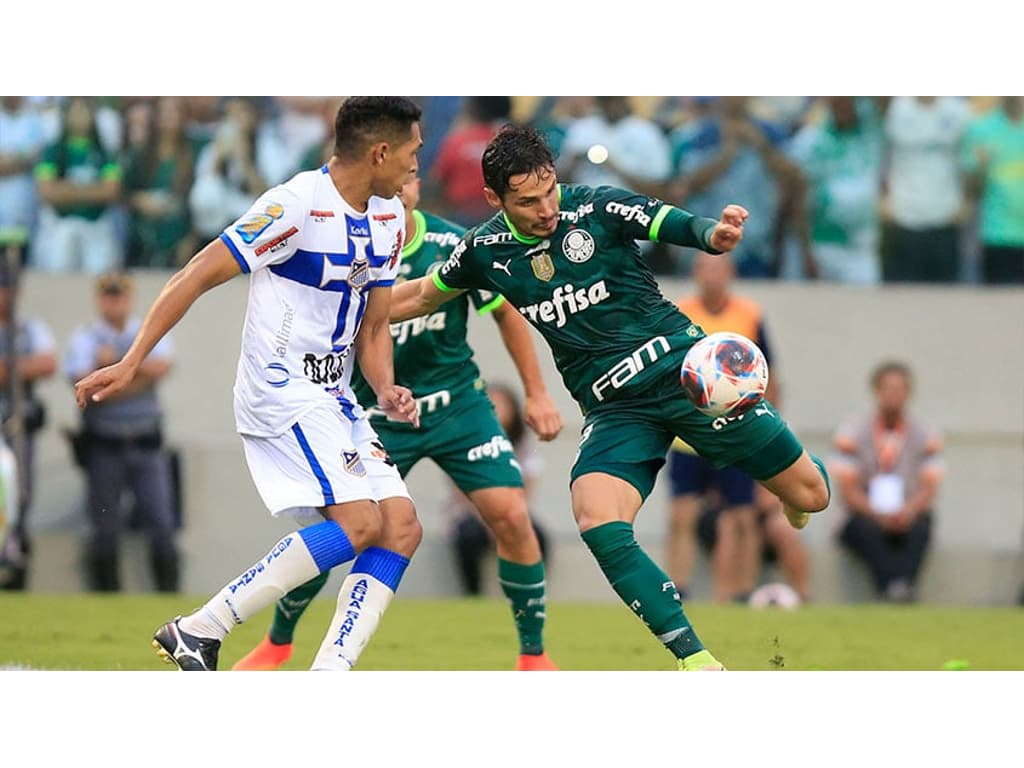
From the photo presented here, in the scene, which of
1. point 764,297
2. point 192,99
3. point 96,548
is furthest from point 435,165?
point 96,548

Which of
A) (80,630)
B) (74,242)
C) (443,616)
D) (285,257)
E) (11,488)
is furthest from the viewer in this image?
(74,242)

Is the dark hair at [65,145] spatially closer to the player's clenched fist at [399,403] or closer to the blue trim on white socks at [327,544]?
the player's clenched fist at [399,403]

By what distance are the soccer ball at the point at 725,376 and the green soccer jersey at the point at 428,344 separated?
1882 mm

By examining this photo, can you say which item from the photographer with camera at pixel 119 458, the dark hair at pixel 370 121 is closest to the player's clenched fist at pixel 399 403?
the dark hair at pixel 370 121

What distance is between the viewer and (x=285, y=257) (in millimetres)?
→ 6984

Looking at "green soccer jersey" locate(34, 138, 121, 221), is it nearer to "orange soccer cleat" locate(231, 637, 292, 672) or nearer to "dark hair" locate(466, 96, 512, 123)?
"dark hair" locate(466, 96, 512, 123)

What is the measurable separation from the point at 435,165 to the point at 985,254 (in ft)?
15.8

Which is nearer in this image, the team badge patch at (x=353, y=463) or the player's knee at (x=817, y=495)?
the team badge patch at (x=353, y=463)

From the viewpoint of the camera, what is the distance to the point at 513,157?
7152mm

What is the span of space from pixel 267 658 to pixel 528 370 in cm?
192

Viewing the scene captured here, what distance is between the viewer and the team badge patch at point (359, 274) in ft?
23.4

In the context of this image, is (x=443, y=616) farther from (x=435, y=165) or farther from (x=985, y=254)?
(x=985, y=254)

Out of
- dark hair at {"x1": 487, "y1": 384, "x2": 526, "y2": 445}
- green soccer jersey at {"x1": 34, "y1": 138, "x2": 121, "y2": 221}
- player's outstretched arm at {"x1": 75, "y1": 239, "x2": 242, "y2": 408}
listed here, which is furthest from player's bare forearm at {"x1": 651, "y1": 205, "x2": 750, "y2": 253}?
green soccer jersey at {"x1": 34, "y1": 138, "x2": 121, "y2": 221}

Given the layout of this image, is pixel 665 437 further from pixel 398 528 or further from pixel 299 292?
pixel 299 292
